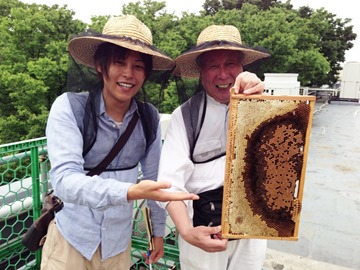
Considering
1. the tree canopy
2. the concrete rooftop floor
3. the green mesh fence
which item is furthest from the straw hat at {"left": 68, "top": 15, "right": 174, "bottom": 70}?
the tree canopy

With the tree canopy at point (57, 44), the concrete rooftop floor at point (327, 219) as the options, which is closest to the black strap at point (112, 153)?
the concrete rooftop floor at point (327, 219)

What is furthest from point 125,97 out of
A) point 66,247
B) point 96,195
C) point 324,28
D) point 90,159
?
point 324,28

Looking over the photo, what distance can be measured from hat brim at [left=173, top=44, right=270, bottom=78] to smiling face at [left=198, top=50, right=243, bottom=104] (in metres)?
0.08

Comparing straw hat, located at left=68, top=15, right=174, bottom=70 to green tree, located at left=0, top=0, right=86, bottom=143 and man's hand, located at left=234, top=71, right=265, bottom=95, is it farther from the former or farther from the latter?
green tree, located at left=0, top=0, right=86, bottom=143

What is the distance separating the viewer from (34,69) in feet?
55.0

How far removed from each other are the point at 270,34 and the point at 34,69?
48.3ft

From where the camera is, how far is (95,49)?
198 cm

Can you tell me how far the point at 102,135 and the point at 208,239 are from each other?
0.82 metres

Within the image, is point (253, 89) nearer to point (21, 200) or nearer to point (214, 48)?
point (214, 48)

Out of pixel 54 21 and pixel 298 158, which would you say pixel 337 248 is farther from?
pixel 54 21

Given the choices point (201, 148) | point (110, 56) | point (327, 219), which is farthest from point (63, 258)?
point (327, 219)

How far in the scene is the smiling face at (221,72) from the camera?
6.15 feet

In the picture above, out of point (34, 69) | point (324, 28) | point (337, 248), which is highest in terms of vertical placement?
point (324, 28)

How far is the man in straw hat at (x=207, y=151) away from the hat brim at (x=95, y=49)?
16 cm
